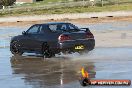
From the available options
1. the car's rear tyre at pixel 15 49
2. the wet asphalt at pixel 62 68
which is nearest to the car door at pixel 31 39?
the wet asphalt at pixel 62 68

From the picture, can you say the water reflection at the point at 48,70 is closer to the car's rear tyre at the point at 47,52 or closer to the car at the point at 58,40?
the car's rear tyre at the point at 47,52

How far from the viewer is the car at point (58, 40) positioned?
21.7m

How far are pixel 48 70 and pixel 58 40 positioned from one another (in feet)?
13.3

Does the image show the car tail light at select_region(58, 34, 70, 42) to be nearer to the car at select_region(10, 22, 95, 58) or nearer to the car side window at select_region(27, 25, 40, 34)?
the car at select_region(10, 22, 95, 58)

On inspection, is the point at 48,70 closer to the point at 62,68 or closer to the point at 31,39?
the point at 62,68

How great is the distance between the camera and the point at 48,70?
1781 cm

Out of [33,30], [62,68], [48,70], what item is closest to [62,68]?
[62,68]

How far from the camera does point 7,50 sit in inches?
1084

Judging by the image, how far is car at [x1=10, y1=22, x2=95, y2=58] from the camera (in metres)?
21.7

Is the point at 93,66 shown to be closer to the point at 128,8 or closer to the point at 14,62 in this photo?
the point at 14,62

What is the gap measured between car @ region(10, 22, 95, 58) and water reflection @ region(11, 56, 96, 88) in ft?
1.54

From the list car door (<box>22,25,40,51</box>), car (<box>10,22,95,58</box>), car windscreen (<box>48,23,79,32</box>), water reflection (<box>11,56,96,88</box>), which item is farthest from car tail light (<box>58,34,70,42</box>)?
car door (<box>22,25,40,51</box>)

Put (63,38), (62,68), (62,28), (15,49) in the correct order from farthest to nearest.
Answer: (15,49)
(62,28)
(63,38)
(62,68)

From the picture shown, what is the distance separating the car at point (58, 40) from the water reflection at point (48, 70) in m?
0.47
